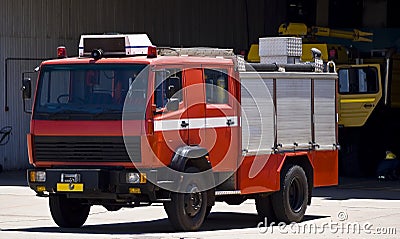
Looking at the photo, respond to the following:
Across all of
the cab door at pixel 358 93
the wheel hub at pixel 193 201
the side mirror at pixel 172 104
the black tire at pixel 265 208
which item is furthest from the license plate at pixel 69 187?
the cab door at pixel 358 93

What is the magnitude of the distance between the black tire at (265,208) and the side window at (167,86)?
2614 mm

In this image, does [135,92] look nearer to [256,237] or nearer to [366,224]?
[256,237]

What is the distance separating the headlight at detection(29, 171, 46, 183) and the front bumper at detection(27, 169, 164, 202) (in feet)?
0.47

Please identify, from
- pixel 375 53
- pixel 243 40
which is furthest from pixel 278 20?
pixel 375 53

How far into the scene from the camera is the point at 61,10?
2869 cm

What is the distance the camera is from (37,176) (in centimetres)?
1488

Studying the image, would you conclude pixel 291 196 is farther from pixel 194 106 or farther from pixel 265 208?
pixel 194 106

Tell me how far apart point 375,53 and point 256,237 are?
14.3 metres

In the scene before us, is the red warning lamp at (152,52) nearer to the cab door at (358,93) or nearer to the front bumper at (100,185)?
the front bumper at (100,185)

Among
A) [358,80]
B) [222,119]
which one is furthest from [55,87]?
[358,80]

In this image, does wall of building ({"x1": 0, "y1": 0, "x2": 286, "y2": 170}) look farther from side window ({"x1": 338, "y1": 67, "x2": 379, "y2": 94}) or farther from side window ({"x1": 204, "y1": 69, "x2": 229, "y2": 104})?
side window ({"x1": 204, "y1": 69, "x2": 229, "y2": 104})

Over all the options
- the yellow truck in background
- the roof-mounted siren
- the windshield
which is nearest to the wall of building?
the yellow truck in background

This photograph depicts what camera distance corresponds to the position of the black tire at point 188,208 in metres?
14.5

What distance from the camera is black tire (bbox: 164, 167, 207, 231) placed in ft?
47.6
